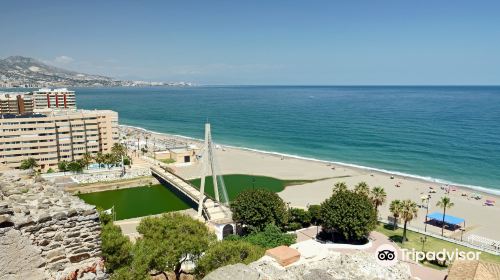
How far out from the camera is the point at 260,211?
34.2 metres

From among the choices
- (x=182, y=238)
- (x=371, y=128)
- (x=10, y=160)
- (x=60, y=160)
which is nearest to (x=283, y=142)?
(x=371, y=128)

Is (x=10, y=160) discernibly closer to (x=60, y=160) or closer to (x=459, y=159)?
(x=60, y=160)

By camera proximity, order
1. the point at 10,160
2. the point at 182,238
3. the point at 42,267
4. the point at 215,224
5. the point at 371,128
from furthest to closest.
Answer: the point at 371,128 < the point at 10,160 < the point at 215,224 < the point at 182,238 < the point at 42,267

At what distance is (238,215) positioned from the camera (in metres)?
34.9

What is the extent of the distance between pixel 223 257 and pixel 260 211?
1524 centimetres

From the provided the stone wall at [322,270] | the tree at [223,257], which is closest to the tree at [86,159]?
the tree at [223,257]

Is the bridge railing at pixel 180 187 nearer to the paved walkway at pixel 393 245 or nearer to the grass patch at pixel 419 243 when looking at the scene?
the paved walkway at pixel 393 245

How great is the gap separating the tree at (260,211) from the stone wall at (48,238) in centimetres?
2615

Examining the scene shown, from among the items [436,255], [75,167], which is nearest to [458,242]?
[436,255]

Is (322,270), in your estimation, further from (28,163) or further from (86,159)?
(86,159)

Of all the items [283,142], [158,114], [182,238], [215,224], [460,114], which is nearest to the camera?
[182,238]

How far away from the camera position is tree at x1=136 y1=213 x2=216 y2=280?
1845 centimetres

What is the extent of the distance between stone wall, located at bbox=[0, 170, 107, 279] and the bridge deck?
102ft

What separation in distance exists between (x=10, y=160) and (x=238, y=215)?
46.2 meters
